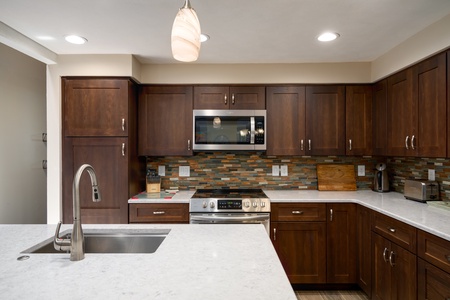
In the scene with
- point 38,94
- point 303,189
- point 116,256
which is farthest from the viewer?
point 38,94

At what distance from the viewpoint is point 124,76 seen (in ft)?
8.83

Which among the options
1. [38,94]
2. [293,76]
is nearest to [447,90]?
[293,76]

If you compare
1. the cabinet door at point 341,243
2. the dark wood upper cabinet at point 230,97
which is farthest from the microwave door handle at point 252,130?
the cabinet door at point 341,243

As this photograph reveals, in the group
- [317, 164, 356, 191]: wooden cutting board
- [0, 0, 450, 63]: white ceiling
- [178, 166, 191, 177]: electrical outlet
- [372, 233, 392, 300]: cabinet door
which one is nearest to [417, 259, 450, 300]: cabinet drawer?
[372, 233, 392, 300]: cabinet door

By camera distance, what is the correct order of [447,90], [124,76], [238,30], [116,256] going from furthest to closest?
[124,76]
[238,30]
[447,90]
[116,256]

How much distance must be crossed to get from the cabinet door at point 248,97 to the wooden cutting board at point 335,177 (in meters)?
1.08

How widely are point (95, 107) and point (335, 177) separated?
2.77 meters

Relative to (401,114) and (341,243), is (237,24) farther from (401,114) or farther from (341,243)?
(341,243)

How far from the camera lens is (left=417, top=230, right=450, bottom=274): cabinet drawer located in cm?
152

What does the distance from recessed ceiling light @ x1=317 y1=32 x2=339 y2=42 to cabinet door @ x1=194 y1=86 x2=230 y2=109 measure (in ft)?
3.58

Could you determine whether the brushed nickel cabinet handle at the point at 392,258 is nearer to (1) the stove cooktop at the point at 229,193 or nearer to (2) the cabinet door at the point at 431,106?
(2) the cabinet door at the point at 431,106

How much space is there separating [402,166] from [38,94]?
4453 millimetres

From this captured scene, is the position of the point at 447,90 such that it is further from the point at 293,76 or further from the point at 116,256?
the point at 116,256

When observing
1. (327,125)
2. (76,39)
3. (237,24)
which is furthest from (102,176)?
(327,125)
